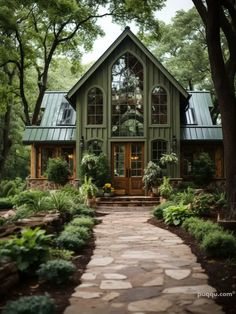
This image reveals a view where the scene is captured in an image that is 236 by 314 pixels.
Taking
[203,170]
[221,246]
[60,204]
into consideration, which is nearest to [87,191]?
[60,204]

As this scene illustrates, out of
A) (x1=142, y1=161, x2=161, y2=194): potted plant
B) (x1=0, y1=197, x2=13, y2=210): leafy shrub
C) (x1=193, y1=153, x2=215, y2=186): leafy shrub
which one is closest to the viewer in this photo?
(x1=0, y1=197, x2=13, y2=210): leafy shrub

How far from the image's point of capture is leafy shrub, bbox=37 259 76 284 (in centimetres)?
495

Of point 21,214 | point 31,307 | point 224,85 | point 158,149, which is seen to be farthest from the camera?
point 158,149

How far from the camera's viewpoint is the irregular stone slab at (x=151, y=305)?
4.09 meters

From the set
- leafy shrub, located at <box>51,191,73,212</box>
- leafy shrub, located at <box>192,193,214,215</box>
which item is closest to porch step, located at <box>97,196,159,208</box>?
leafy shrub, located at <box>51,191,73,212</box>

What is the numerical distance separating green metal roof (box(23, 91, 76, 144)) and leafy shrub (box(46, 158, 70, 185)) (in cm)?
174

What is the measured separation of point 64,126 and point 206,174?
767 centimetres

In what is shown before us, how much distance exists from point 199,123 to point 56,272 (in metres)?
16.2

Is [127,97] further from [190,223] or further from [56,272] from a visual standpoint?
[56,272]

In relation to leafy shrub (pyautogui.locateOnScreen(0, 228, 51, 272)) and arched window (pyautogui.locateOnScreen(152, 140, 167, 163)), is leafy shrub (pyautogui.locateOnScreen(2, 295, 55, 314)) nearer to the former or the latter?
leafy shrub (pyautogui.locateOnScreen(0, 228, 51, 272))

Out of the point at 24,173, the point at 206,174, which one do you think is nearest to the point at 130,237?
the point at 206,174

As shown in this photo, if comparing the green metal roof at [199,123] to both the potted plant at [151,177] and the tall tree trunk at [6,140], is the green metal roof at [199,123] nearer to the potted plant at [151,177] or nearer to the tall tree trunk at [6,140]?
the potted plant at [151,177]

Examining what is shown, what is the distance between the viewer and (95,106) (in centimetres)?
1917

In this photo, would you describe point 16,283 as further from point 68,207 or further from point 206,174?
point 206,174
